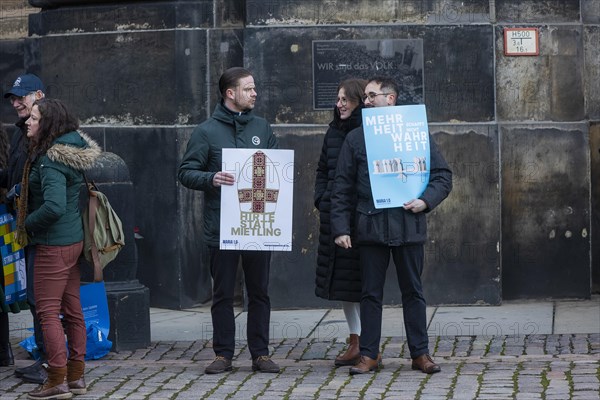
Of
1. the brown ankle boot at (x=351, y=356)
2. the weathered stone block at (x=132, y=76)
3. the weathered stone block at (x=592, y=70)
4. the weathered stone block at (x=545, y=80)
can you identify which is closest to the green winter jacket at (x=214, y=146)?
the brown ankle boot at (x=351, y=356)

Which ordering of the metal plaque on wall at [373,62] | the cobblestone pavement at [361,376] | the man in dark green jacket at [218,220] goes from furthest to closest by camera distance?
the metal plaque on wall at [373,62] < the man in dark green jacket at [218,220] < the cobblestone pavement at [361,376]

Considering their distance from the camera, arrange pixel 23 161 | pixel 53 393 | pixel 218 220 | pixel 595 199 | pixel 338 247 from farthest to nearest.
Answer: pixel 595 199, pixel 338 247, pixel 218 220, pixel 23 161, pixel 53 393

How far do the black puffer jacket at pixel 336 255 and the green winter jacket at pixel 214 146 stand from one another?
15.9 inches

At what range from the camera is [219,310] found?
25.5ft

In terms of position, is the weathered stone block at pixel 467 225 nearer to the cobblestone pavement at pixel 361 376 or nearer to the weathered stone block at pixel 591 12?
the weathered stone block at pixel 591 12

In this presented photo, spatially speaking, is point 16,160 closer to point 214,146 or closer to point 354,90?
point 214,146

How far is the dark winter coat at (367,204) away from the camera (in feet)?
24.6

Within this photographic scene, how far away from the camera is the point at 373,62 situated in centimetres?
991

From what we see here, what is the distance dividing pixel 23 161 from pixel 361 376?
2.26 m

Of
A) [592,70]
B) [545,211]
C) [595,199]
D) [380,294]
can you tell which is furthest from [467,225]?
[380,294]

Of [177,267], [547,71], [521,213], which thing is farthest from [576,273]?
[177,267]

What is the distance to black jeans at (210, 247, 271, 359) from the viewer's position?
25.3ft

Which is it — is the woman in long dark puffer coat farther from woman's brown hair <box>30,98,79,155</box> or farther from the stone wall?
the stone wall

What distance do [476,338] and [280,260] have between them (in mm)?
2000
